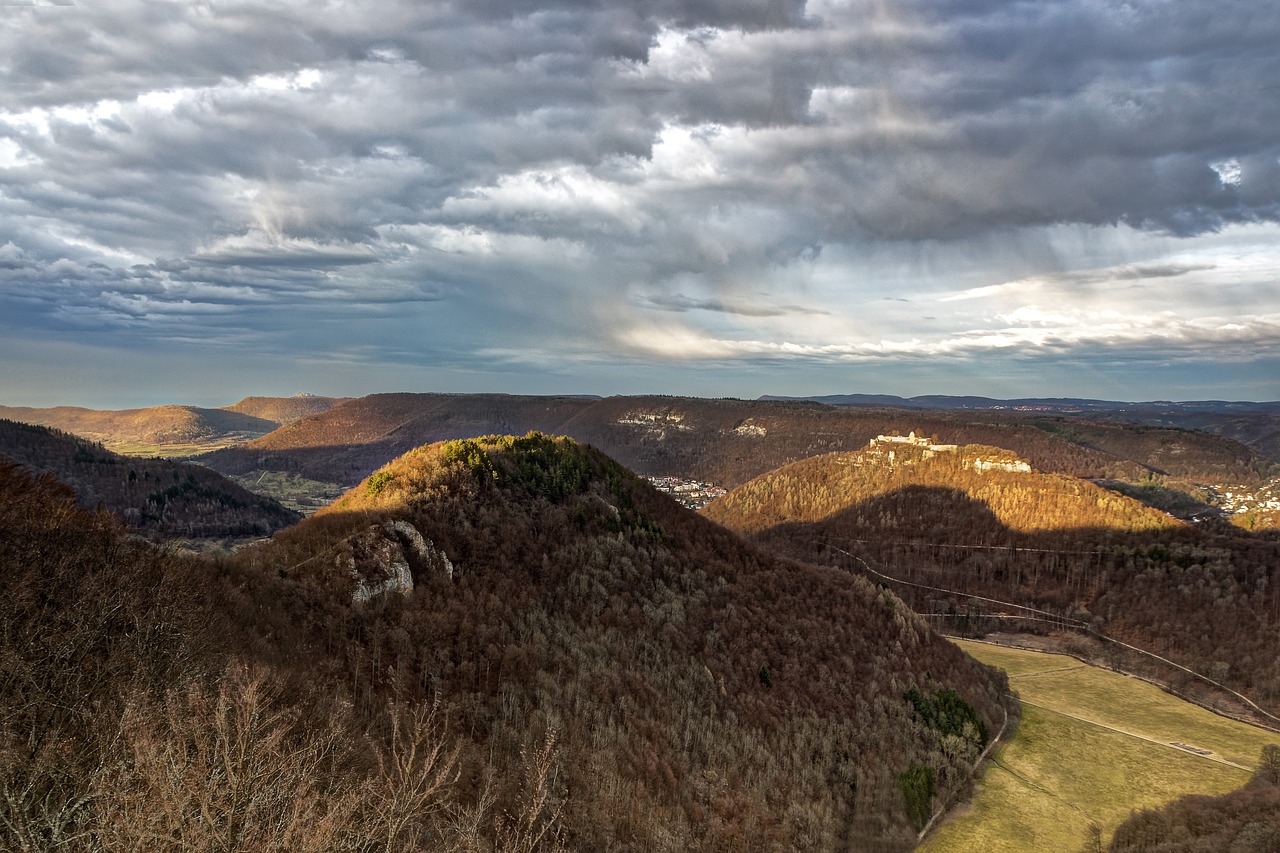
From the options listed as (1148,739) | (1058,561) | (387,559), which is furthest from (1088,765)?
(1058,561)

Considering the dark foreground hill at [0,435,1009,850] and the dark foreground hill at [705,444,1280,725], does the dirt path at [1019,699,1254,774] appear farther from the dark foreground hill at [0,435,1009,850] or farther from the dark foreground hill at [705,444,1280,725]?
the dark foreground hill at [705,444,1280,725]

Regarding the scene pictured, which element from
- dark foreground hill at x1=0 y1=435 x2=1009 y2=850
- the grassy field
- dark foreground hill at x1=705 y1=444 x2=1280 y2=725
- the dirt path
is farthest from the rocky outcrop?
Answer: dark foreground hill at x1=705 y1=444 x2=1280 y2=725

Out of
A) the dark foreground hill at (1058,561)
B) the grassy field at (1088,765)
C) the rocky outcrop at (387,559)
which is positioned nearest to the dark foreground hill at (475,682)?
Answer: the rocky outcrop at (387,559)

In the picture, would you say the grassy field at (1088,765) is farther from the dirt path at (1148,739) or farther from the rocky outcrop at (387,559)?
the rocky outcrop at (387,559)

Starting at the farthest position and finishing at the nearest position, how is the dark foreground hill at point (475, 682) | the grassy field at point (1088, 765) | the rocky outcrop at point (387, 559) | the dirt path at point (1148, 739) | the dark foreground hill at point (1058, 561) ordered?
the dark foreground hill at point (1058, 561) < the dirt path at point (1148, 739) < the grassy field at point (1088, 765) < the rocky outcrop at point (387, 559) < the dark foreground hill at point (475, 682)

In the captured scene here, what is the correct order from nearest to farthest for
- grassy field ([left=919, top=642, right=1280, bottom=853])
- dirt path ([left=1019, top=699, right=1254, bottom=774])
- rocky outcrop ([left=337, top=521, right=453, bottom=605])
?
rocky outcrop ([left=337, top=521, right=453, bottom=605]) < grassy field ([left=919, top=642, right=1280, bottom=853]) < dirt path ([left=1019, top=699, right=1254, bottom=774])
